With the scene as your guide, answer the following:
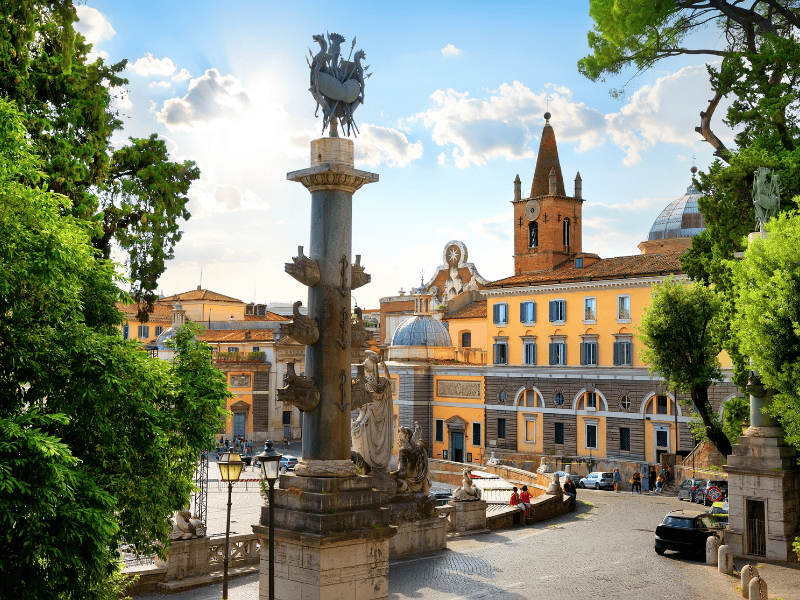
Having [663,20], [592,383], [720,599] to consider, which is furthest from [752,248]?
[592,383]

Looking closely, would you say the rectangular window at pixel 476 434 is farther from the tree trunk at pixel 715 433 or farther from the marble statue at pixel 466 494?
the marble statue at pixel 466 494

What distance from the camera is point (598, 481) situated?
37.2 meters

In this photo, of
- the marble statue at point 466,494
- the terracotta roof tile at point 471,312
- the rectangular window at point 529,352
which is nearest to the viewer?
the marble statue at point 466,494

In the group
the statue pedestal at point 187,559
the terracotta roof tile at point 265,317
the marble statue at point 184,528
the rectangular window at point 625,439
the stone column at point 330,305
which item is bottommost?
the statue pedestal at point 187,559

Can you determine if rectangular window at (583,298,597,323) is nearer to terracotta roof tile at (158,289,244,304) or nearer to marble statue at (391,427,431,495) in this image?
marble statue at (391,427,431,495)

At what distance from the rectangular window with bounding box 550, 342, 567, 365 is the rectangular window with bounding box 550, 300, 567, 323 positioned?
1361 mm

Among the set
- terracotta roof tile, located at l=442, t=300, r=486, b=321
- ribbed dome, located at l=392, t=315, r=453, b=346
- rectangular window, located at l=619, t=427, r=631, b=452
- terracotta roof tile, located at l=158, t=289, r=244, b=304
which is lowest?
rectangular window, located at l=619, t=427, r=631, b=452

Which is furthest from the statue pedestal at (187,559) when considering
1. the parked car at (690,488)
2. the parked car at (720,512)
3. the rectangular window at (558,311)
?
the rectangular window at (558,311)

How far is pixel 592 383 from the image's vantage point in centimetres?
4503

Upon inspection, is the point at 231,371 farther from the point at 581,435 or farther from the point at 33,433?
the point at 33,433

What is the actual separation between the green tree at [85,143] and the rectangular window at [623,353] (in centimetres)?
3113

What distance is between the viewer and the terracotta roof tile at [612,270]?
140ft

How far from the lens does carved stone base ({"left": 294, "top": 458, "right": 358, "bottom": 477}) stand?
12141 mm

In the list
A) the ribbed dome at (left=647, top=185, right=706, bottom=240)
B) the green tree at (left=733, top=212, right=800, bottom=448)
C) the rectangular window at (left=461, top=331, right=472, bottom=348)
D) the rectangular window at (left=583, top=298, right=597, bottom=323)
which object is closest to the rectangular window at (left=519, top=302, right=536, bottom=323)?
the rectangular window at (left=583, top=298, right=597, bottom=323)
